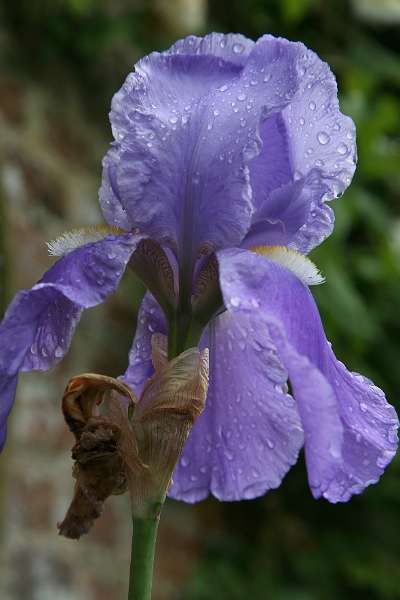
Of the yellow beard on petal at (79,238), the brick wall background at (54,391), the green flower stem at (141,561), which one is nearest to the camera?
the green flower stem at (141,561)

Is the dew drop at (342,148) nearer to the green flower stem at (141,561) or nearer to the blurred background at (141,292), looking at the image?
the green flower stem at (141,561)

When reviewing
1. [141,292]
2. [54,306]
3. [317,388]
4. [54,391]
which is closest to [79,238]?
[54,306]

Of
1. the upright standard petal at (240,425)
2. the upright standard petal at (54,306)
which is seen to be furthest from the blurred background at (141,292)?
the upright standard petal at (54,306)

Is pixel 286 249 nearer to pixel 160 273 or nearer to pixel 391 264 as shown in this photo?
pixel 160 273

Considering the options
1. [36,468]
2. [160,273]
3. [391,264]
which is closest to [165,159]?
[160,273]

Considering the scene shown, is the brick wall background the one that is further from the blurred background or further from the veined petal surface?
the veined petal surface

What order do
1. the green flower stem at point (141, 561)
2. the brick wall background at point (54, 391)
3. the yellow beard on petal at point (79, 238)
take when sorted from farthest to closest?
the brick wall background at point (54, 391), the yellow beard on petal at point (79, 238), the green flower stem at point (141, 561)
